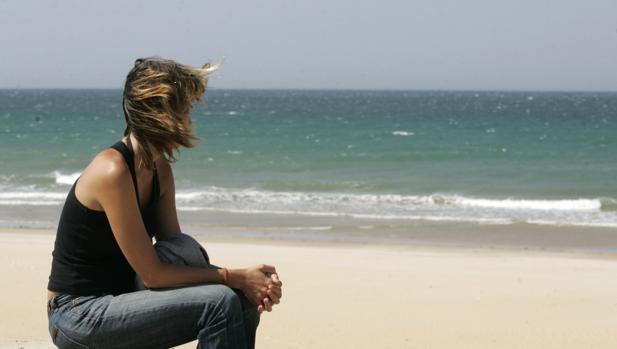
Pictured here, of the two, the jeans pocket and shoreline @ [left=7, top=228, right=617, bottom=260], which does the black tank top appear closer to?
the jeans pocket

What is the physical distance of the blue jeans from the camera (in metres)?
3.08

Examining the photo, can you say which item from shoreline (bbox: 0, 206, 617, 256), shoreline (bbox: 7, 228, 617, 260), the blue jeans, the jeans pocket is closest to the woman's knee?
the blue jeans

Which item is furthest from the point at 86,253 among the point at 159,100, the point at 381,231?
the point at 381,231

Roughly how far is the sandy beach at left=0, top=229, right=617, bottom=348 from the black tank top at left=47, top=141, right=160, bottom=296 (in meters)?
2.01

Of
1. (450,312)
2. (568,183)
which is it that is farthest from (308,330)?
(568,183)

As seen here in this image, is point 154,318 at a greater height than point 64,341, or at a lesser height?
greater

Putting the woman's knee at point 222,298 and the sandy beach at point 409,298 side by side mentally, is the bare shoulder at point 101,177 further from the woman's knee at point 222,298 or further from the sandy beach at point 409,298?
the sandy beach at point 409,298

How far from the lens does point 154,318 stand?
3.10 meters

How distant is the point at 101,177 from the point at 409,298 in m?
4.78

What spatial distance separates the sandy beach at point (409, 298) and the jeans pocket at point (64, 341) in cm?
190

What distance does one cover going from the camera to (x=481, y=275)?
9.09 m

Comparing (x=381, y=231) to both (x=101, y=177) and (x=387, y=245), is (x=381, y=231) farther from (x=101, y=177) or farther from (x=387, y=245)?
(x=101, y=177)

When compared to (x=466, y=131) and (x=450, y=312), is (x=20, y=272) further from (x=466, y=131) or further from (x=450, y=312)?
(x=466, y=131)

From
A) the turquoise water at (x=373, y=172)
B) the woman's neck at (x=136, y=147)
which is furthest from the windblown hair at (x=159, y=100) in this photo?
the turquoise water at (x=373, y=172)
